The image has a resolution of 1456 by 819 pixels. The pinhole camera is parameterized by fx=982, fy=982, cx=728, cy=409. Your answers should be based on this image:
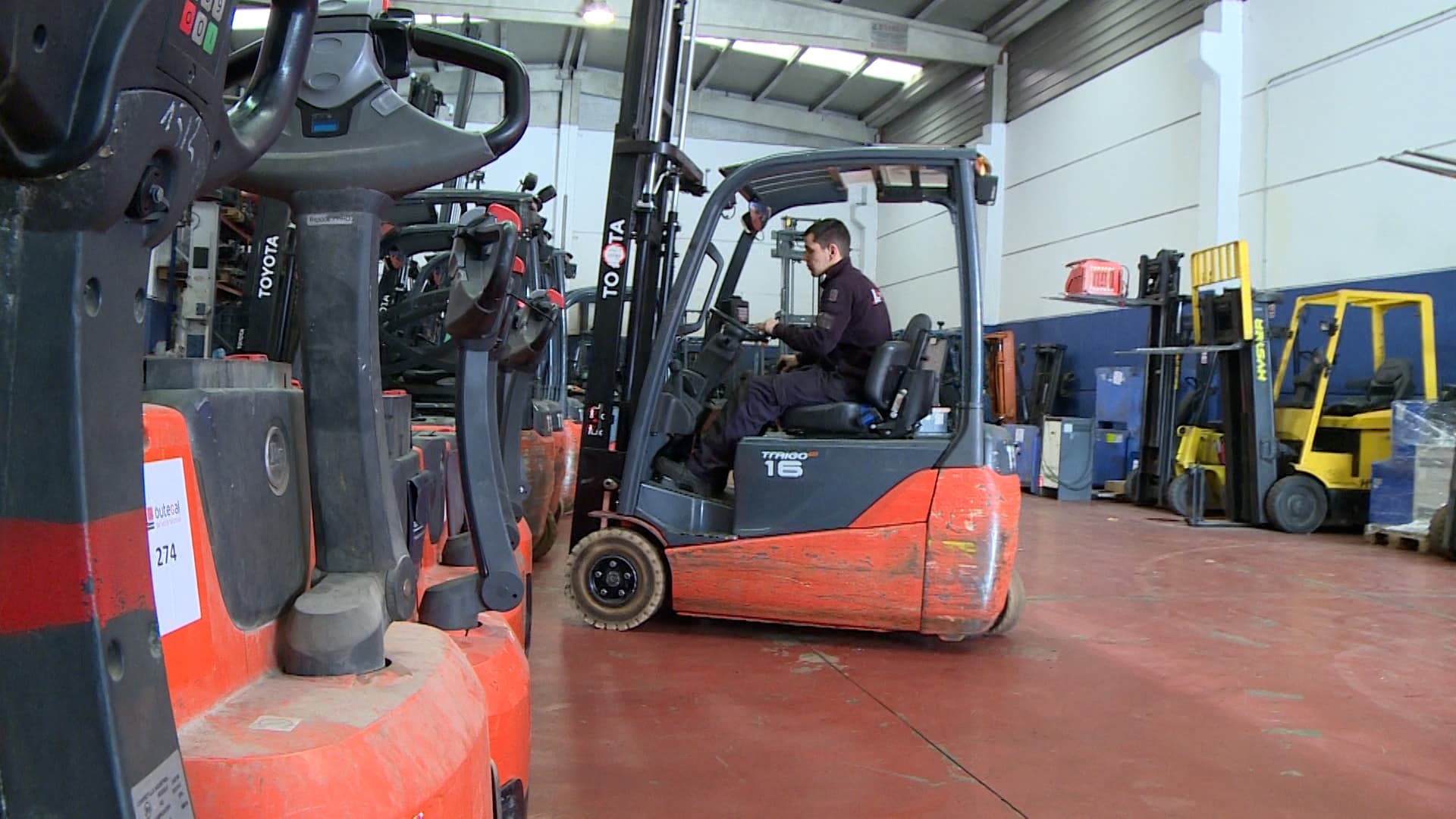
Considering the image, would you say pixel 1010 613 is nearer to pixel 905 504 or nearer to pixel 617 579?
pixel 905 504

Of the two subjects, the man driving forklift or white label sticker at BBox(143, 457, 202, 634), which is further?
the man driving forklift

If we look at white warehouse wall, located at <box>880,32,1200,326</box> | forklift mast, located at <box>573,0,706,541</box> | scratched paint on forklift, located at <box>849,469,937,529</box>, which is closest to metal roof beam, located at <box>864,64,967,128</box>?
white warehouse wall, located at <box>880,32,1200,326</box>

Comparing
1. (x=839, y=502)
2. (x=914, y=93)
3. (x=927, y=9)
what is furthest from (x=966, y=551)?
(x=914, y=93)

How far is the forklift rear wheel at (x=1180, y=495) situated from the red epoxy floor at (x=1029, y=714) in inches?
181

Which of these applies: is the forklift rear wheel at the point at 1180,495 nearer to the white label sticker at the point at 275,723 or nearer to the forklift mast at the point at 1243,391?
the forklift mast at the point at 1243,391

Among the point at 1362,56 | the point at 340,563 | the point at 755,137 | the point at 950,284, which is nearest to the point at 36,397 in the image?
the point at 340,563

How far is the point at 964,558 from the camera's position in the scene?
14.1 ft

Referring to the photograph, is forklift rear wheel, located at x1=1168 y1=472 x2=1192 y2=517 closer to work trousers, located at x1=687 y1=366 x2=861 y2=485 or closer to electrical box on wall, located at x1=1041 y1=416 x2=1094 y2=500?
electrical box on wall, located at x1=1041 y1=416 x2=1094 y2=500

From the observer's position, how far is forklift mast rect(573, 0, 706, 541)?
544cm

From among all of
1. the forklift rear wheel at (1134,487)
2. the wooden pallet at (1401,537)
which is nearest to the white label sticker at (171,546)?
the wooden pallet at (1401,537)

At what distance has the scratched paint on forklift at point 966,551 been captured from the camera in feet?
14.1

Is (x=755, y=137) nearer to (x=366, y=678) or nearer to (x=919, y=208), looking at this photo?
(x=919, y=208)

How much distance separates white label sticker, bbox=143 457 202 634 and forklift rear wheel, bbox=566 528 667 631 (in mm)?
3745

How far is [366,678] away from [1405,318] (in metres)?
11.9
